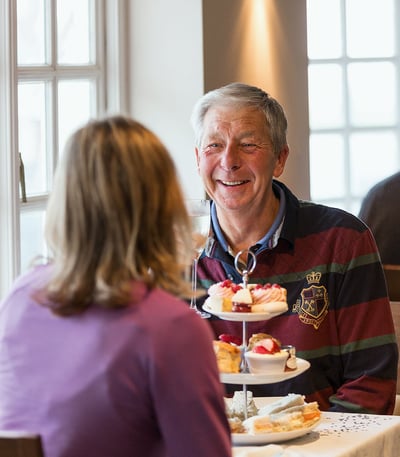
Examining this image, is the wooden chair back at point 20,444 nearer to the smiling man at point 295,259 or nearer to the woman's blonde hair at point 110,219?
the woman's blonde hair at point 110,219

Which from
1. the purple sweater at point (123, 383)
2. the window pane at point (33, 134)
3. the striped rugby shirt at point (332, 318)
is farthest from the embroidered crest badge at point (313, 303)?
the window pane at point (33, 134)

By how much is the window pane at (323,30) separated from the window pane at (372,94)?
0.56 feet

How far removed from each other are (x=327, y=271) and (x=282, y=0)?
2.54m

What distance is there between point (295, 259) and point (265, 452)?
2.15 ft

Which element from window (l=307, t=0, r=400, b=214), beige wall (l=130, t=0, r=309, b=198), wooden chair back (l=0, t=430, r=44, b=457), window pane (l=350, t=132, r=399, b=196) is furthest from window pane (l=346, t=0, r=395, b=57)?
wooden chair back (l=0, t=430, r=44, b=457)

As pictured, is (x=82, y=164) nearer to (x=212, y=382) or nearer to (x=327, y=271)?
(x=212, y=382)

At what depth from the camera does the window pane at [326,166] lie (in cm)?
599

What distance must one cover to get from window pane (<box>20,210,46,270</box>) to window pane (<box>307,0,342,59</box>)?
8.30 feet

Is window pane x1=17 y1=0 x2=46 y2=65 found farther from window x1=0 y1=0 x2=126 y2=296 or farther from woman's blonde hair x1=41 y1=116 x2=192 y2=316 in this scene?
woman's blonde hair x1=41 y1=116 x2=192 y2=316

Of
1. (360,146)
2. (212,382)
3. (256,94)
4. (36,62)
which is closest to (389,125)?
(360,146)

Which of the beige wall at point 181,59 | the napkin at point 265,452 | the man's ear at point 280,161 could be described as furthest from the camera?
the beige wall at point 181,59

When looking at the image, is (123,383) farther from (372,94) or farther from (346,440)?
(372,94)

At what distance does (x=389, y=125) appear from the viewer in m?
6.29

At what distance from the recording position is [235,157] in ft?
9.25
